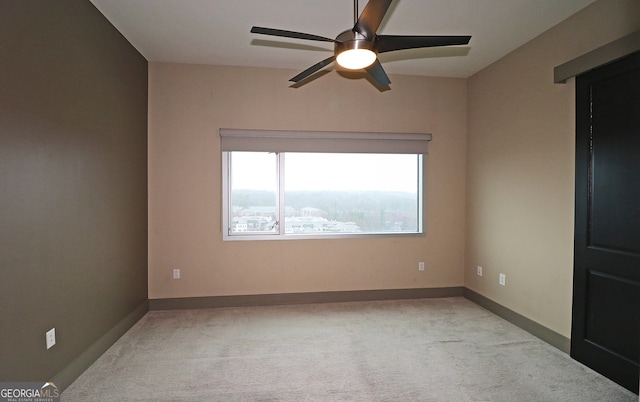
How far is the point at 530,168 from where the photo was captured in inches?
133

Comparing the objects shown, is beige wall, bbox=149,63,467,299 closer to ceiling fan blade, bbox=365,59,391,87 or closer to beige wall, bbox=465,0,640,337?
beige wall, bbox=465,0,640,337

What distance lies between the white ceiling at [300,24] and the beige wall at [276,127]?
1.18 feet

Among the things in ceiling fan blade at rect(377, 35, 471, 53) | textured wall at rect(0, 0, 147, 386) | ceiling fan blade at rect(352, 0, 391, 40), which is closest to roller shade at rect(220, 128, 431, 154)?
textured wall at rect(0, 0, 147, 386)

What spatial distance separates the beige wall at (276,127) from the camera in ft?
13.0

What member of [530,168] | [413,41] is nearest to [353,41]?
[413,41]

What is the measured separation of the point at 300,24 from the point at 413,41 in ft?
4.64

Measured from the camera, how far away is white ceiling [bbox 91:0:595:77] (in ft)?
9.09

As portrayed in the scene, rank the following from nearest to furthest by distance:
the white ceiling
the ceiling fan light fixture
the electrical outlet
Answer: the ceiling fan light fixture < the electrical outlet < the white ceiling

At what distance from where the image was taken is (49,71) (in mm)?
2203

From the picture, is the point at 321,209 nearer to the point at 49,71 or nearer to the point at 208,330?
the point at 208,330

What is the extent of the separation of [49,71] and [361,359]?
9.72 feet

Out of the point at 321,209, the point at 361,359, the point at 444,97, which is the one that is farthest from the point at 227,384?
the point at 444,97

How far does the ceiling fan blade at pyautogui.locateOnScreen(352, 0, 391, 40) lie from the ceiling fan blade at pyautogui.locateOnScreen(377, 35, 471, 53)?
0.11 metres

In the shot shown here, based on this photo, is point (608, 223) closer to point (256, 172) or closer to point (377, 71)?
point (377, 71)
